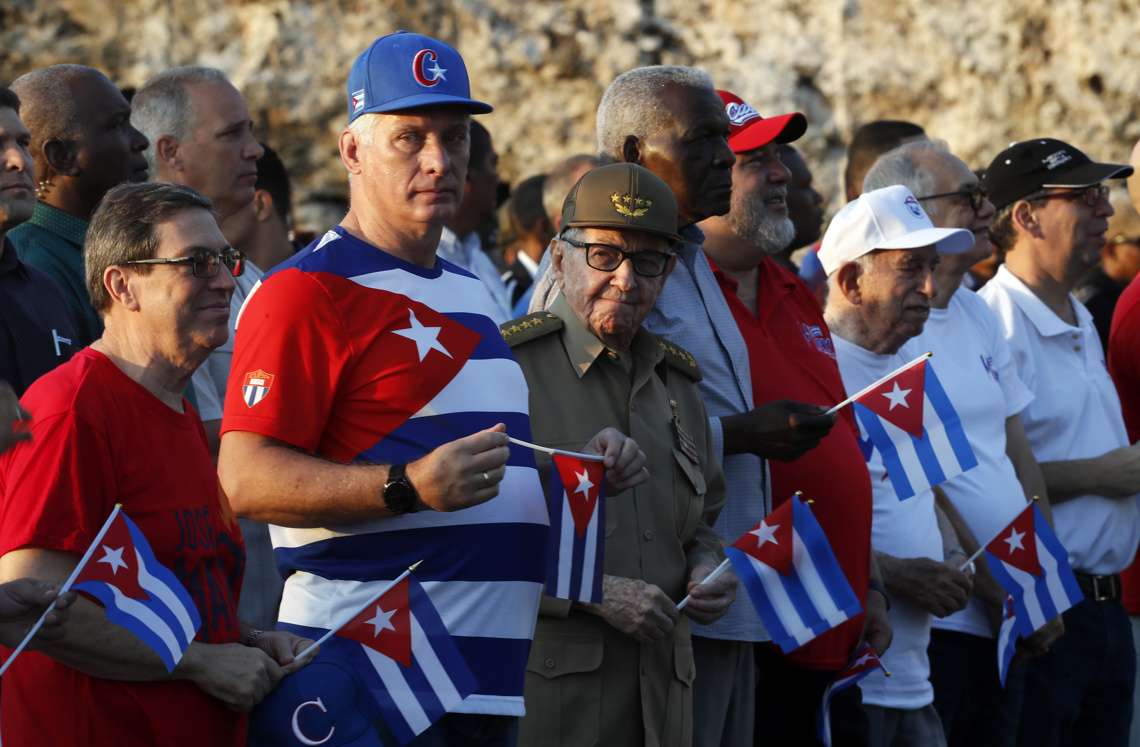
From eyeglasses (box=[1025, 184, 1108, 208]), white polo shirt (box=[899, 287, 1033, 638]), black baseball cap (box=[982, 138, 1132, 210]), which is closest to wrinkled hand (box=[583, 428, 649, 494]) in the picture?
white polo shirt (box=[899, 287, 1033, 638])

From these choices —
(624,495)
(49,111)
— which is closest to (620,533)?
(624,495)

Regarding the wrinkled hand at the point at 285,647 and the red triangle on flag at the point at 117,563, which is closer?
the red triangle on flag at the point at 117,563

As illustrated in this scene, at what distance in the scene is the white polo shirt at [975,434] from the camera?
5.90 meters

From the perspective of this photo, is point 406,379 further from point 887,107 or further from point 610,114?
point 887,107

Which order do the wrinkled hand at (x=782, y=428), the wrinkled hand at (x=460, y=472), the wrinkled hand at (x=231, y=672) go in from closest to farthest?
the wrinkled hand at (x=460, y=472) < the wrinkled hand at (x=231, y=672) < the wrinkled hand at (x=782, y=428)

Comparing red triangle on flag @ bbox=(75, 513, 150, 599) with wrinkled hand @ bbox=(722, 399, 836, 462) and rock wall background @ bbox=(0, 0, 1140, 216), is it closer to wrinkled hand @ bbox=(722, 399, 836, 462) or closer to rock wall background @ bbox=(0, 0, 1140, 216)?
wrinkled hand @ bbox=(722, 399, 836, 462)

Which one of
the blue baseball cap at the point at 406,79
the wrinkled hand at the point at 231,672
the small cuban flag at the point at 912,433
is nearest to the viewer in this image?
the wrinkled hand at the point at 231,672

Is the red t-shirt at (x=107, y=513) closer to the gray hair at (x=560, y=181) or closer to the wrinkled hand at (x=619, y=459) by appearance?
the wrinkled hand at (x=619, y=459)

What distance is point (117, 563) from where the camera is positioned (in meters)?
3.31

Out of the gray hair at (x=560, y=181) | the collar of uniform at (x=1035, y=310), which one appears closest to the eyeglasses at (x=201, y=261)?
the collar of uniform at (x=1035, y=310)

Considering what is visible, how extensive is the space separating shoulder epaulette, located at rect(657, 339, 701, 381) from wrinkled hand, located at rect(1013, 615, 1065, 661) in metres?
2.04

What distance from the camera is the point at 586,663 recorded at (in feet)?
14.0

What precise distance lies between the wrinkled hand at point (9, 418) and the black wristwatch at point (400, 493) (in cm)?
93

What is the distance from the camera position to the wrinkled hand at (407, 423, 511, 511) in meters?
3.40
